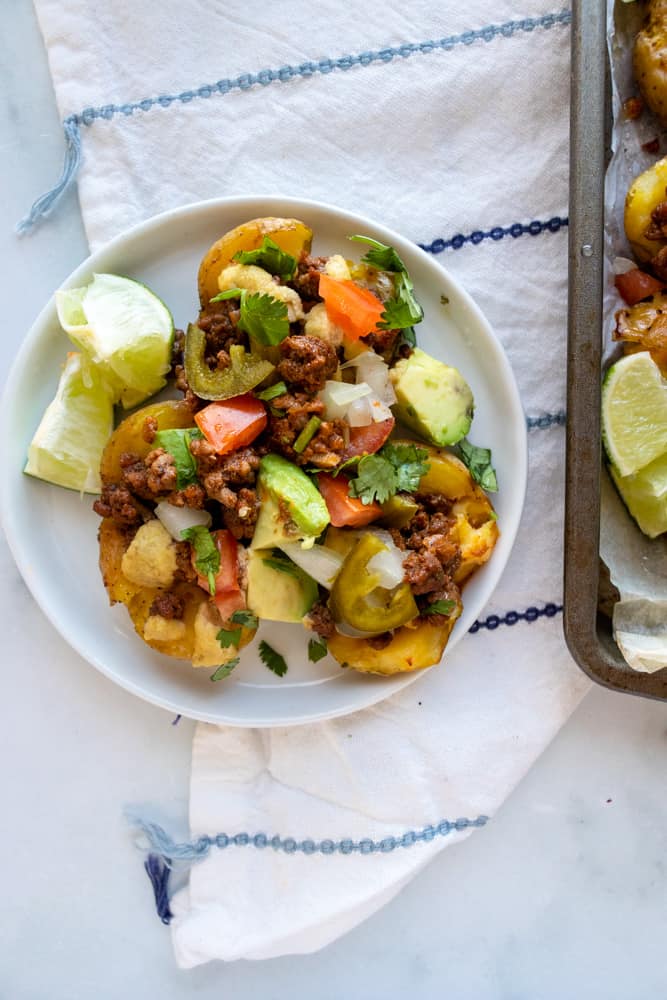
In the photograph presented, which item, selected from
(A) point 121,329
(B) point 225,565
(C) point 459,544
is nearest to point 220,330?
(A) point 121,329

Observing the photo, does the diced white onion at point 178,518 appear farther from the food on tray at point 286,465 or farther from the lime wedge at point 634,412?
the lime wedge at point 634,412

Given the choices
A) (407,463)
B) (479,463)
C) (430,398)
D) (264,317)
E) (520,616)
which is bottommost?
(520,616)

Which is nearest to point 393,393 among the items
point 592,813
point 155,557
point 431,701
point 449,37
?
point 155,557

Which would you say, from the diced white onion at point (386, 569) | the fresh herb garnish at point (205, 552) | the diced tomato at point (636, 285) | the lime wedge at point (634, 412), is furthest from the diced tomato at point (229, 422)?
the diced tomato at point (636, 285)

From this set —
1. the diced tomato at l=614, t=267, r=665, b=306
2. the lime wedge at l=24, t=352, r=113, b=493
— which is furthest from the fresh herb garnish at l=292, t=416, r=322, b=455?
the diced tomato at l=614, t=267, r=665, b=306

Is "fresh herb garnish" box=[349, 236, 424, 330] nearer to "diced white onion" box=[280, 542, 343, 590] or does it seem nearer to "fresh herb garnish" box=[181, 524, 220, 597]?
"diced white onion" box=[280, 542, 343, 590]

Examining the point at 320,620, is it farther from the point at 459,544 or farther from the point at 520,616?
the point at 520,616
